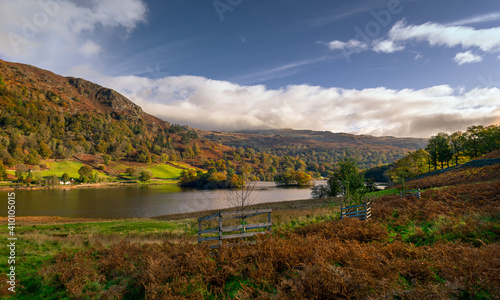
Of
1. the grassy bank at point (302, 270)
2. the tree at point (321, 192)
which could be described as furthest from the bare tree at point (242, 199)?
the tree at point (321, 192)

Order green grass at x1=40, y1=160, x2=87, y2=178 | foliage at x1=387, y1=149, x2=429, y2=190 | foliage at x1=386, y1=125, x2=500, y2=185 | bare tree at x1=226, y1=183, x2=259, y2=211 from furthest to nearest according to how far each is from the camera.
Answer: green grass at x1=40, y1=160, x2=87, y2=178 < foliage at x1=387, y1=149, x2=429, y2=190 < foliage at x1=386, y1=125, x2=500, y2=185 < bare tree at x1=226, y1=183, x2=259, y2=211

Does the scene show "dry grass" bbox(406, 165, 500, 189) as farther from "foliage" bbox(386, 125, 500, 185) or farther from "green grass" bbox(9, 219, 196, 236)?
"foliage" bbox(386, 125, 500, 185)

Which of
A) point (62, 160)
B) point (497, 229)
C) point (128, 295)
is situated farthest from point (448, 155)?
point (62, 160)

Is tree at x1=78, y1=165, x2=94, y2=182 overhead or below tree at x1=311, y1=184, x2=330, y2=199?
overhead

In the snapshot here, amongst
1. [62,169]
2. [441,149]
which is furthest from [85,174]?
[441,149]

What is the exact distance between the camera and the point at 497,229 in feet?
31.6

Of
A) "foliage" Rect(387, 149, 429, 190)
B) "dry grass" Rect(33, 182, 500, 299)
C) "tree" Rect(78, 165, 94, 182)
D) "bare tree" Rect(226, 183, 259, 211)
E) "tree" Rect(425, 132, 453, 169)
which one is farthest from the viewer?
"tree" Rect(78, 165, 94, 182)

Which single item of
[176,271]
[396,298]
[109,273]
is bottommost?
[109,273]

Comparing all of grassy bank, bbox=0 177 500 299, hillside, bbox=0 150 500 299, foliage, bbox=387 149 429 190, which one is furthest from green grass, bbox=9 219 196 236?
foliage, bbox=387 149 429 190

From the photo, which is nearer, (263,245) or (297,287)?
(297,287)

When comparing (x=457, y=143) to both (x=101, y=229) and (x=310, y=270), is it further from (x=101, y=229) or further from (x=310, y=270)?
(x=101, y=229)

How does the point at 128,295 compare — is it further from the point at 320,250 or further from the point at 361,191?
the point at 361,191

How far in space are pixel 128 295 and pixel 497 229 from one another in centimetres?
1373

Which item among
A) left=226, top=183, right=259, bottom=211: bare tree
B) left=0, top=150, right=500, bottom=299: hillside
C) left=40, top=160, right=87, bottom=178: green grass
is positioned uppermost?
left=40, top=160, right=87, bottom=178: green grass
